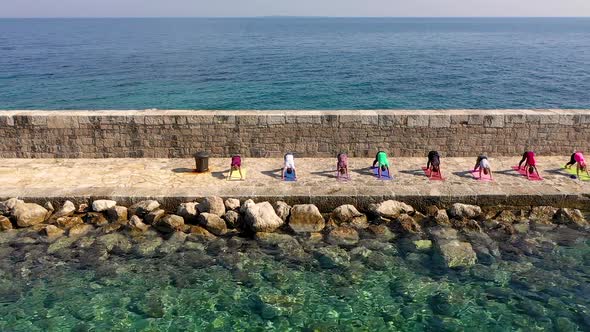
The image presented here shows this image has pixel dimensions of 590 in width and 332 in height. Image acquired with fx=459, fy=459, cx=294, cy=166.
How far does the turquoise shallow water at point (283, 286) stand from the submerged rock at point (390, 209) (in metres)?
0.85

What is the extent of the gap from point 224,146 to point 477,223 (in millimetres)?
6187

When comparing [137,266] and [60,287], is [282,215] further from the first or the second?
[60,287]

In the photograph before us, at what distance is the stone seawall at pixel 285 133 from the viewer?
1136 cm

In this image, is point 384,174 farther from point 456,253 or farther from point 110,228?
point 110,228

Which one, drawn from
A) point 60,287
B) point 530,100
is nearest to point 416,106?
point 530,100

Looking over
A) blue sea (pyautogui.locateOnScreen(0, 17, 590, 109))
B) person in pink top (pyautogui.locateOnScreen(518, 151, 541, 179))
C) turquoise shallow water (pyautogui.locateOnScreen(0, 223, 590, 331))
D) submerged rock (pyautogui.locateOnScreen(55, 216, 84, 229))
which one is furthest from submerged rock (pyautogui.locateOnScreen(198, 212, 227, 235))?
blue sea (pyautogui.locateOnScreen(0, 17, 590, 109))

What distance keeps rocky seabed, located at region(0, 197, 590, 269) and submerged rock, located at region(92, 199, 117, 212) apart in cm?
2

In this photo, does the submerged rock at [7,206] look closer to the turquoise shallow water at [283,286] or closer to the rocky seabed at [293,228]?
the rocky seabed at [293,228]

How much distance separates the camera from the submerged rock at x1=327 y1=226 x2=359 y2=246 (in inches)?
342

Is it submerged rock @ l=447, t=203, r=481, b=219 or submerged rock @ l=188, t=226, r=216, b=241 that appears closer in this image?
submerged rock @ l=188, t=226, r=216, b=241

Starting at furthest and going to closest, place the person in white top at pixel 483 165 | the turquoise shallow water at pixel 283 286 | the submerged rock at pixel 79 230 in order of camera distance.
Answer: the person in white top at pixel 483 165
the submerged rock at pixel 79 230
the turquoise shallow water at pixel 283 286

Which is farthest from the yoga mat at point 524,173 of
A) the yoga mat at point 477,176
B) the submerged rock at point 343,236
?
the submerged rock at point 343,236

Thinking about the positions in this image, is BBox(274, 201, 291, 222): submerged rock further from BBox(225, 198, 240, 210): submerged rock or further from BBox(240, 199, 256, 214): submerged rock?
BBox(225, 198, 240, 210): submerged rock

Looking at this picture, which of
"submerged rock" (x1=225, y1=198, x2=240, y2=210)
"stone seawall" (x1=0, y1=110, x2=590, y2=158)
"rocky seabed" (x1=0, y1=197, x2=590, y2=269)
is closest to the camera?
"rocky seabed" (x1=0, y1=197, x2=590, y2=269)
